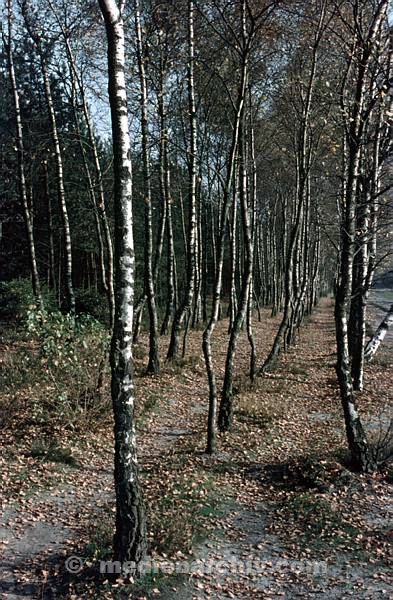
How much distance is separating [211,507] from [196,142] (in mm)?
10784

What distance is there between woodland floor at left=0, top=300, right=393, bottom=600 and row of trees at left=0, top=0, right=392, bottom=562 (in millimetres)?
552

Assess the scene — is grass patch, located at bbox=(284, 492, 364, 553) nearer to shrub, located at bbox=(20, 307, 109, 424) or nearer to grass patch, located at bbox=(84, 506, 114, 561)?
grass patch, located at bbox=(84, 506, 114, 561)

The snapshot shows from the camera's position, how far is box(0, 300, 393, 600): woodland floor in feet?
17.0

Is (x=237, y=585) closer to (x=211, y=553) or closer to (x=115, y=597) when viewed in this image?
(x=211, y=553)

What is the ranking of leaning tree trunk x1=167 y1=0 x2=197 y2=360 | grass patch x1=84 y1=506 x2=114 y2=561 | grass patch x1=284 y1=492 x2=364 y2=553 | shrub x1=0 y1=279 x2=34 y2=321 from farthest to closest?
shrub x1=0 y1=279 x2=34 y2=321, leaning tree trunk x1=167 y1=0 x2=197 y2=360, grass patch x1=284 y1=492 x2=364 y2=553, grass patch x1=84 y1=506 x2=114 y2=561

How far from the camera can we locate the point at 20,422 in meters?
9.34

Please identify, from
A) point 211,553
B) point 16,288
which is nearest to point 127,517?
point 211,553

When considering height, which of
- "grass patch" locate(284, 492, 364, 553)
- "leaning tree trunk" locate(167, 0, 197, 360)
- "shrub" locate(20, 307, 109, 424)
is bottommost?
"grass patch" locate(284, 492, 364, 553)

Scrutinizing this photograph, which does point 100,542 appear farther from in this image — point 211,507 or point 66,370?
point 66,370

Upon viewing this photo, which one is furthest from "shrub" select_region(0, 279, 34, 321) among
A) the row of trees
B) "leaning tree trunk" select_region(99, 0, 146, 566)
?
"leaning tree trunk" select_region(99, 0, 146, 566)

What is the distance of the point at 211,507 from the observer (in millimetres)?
6875

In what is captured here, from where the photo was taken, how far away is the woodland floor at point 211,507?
520 cm

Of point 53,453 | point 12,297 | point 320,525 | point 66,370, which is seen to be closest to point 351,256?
point 320,525

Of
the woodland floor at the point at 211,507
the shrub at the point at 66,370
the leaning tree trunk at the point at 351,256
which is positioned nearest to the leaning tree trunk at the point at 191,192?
the leaning tree trunk at the point at 351,256
